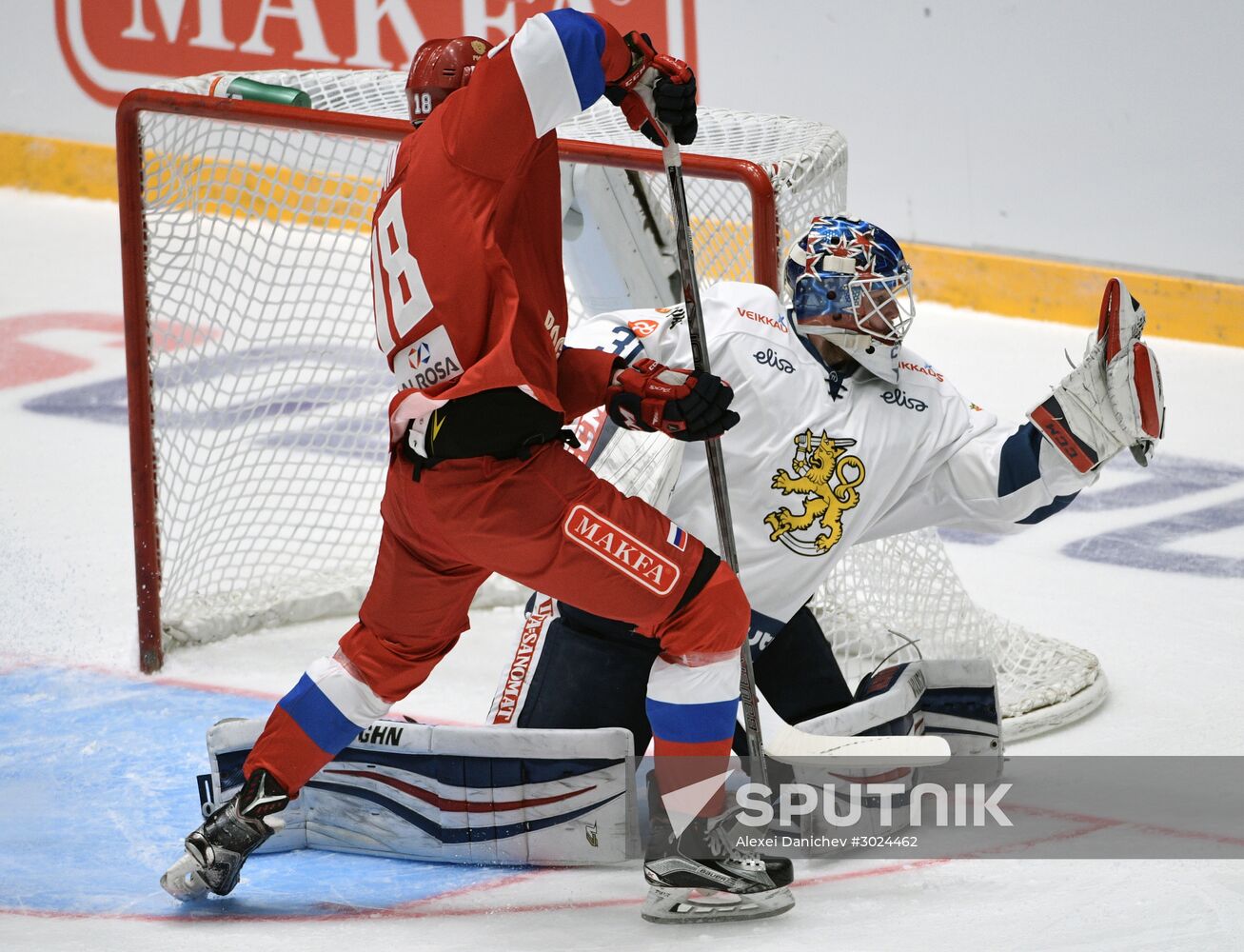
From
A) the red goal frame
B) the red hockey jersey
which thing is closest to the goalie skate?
the red hockey jersey

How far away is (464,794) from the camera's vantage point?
8.80 feet

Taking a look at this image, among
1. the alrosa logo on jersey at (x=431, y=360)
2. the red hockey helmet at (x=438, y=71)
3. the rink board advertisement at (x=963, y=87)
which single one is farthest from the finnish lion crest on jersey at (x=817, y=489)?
the rink board advertisement at (x=963, y=87)

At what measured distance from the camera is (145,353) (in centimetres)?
352

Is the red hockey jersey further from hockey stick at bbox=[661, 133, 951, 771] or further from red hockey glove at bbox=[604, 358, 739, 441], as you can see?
hockey stick at bbox=[661, 133, 951, 771]

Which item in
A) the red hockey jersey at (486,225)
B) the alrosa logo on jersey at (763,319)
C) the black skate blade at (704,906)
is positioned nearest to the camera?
the red hockey jersey at (486,225)

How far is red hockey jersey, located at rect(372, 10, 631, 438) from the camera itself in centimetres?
229

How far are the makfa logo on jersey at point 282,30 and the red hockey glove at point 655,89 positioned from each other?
3.64 meters

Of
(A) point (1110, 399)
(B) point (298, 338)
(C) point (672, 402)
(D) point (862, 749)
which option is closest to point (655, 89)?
(C) point (672, 402)

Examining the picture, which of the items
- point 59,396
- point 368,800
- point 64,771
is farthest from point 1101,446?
point 59,396

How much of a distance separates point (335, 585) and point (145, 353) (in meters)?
0.78

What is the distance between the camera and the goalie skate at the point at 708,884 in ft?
7.89

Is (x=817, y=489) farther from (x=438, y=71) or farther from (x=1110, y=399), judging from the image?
(x=438, y=71)
